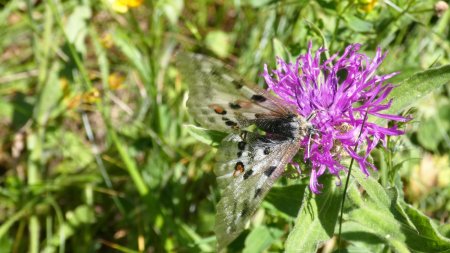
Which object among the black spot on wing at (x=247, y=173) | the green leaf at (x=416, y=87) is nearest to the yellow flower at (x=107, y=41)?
the black spot on wing at (x=247, y=173)

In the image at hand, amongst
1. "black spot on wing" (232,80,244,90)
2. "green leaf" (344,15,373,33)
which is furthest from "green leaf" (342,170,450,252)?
"green leaf" (344,15,373,33)

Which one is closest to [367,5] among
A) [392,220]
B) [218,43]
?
[392,220]

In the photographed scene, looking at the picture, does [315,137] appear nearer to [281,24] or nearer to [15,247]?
[281,24]

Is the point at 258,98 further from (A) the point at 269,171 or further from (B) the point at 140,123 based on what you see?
(B) the point at 140,123

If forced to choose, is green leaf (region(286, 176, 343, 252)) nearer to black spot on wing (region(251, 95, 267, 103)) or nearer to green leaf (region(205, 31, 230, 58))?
black spot on wing (region(251, 95, 267, 103))

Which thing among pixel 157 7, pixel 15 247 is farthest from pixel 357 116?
pixel 15 247
